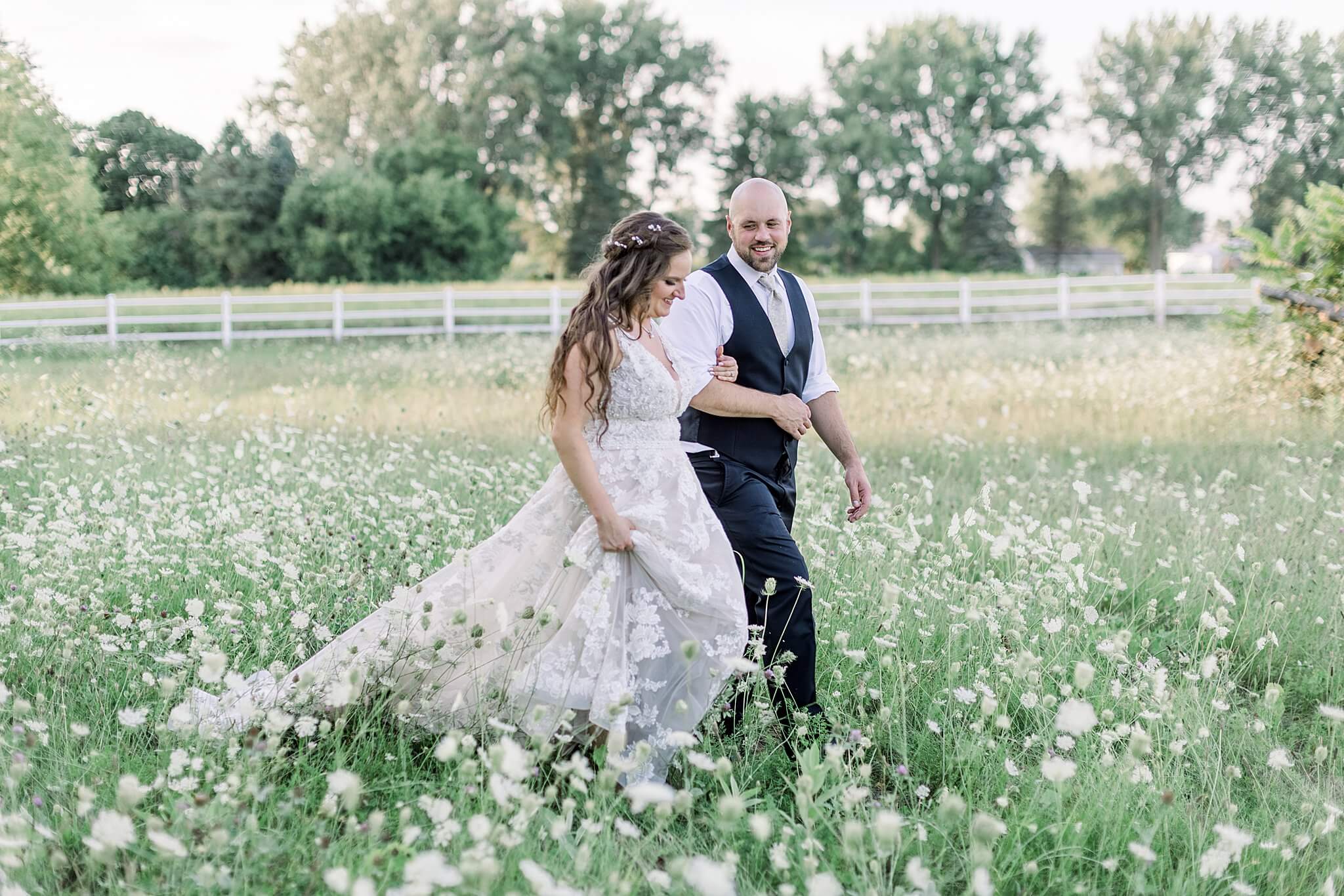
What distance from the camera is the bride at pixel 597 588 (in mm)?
3344

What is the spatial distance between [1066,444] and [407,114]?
4426 centimetres

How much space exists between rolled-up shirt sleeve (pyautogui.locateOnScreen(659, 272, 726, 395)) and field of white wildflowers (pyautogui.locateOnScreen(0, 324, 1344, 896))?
981mm

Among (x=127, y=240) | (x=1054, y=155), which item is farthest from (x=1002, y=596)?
(x=1054, y=155)

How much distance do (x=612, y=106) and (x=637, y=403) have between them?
1970 inches

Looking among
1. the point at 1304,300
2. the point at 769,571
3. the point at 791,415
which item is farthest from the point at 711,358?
the point at 1304,300

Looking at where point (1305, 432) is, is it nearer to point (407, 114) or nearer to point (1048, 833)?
point (1048, 833)

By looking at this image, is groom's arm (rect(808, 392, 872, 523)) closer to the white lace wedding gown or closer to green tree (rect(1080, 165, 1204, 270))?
the white lace wedding gown

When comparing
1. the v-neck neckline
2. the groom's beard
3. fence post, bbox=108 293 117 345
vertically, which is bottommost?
the v-neck neckline

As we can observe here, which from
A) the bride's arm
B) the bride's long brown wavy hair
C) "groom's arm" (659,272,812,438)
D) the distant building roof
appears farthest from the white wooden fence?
the distant building roof

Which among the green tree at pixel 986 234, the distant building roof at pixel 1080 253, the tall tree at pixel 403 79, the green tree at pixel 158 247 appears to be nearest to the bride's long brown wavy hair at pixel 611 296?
the green tree at pixel 158 247

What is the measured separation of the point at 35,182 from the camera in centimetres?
1261

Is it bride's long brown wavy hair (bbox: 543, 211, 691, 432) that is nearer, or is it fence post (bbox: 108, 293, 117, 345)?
bride's long brown wavy hair (bbox: 543, 211, 691, 432)

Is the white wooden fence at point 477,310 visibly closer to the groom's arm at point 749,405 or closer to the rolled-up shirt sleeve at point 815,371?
the rolled-up shirt sleeve at point 815,371

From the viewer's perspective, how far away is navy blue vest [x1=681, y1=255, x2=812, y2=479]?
4.18 metres
